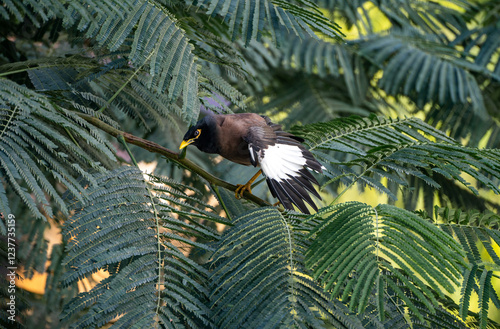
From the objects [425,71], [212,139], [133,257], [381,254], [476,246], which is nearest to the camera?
[381,254]

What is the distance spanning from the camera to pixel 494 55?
2219mm

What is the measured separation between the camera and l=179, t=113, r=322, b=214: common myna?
0.96m

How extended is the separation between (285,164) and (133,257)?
15.4 inches

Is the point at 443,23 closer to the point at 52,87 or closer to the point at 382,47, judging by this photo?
the point at 382,47

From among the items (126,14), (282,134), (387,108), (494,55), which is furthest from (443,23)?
(126,14)

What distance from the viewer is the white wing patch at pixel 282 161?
992mm

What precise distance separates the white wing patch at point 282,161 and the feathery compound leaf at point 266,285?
0.19 m

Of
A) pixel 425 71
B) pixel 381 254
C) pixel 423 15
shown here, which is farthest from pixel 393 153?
pixel 423 15

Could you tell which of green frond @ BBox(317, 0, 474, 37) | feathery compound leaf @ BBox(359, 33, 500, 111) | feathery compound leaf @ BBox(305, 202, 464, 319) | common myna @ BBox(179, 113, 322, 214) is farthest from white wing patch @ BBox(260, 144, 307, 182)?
green frond @ BBox(317, 0, 474, 37)

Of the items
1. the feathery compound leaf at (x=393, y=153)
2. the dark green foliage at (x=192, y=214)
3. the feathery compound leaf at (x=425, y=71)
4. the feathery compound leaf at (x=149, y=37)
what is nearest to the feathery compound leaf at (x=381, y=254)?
the dark green foliage at (x=192, y=214)

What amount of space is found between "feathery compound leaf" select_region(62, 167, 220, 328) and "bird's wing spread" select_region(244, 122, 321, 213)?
0.58ft

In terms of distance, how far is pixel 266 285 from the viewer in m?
0.70

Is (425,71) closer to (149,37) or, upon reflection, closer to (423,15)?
(423,15)

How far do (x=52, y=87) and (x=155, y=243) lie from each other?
0.54 meters
